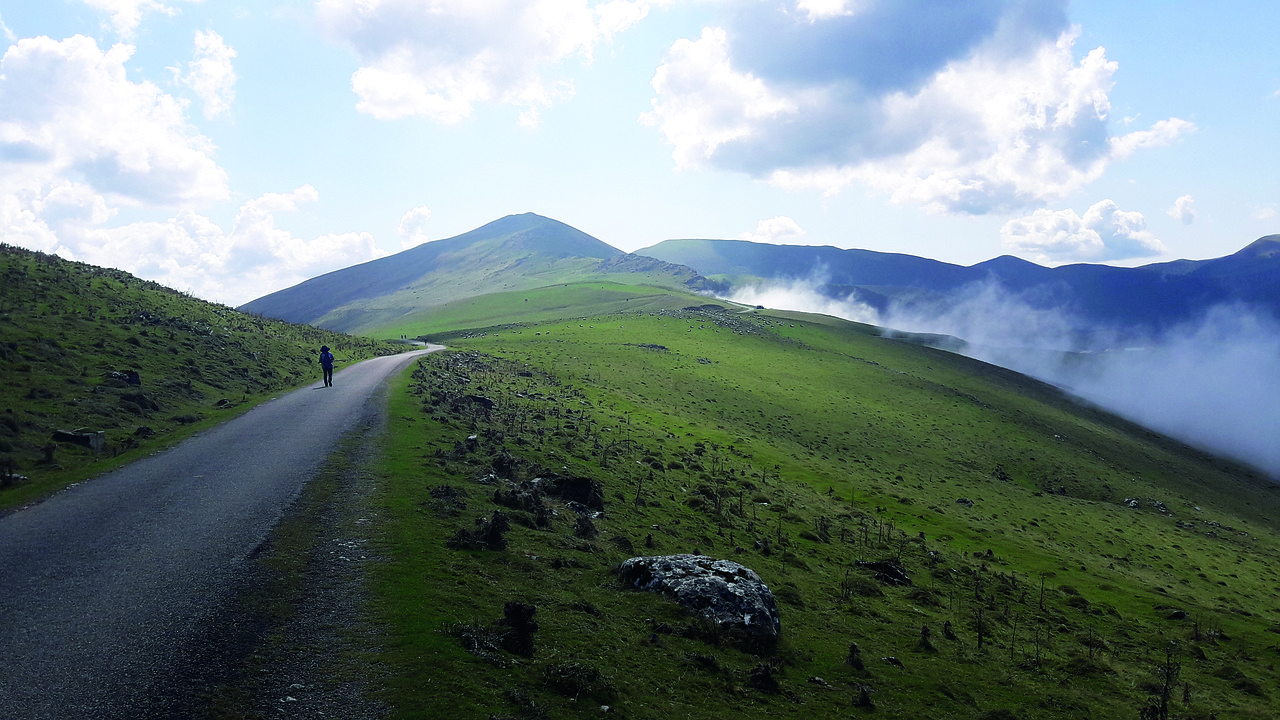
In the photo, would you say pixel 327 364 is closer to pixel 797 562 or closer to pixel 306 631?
pixel 797 562

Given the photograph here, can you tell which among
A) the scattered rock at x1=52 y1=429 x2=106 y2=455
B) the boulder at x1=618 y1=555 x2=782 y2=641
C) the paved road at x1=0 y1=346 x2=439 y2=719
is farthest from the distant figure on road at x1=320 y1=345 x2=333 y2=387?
the boulder at x1=618 y1=555 x2=782 y2=641

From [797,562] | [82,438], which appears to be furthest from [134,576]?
[797,562]

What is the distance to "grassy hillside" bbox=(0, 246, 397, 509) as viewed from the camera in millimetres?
21188

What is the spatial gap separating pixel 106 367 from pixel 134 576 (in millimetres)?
Result: 26149

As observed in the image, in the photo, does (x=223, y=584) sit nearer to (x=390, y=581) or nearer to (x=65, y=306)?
(x=390, y=581)

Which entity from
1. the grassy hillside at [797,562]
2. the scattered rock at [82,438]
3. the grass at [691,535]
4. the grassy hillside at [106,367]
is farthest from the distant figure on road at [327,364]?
the scattered rock at [82,438]

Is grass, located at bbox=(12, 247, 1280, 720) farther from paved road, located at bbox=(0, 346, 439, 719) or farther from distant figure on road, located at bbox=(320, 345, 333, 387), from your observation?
distant figure on road, located at bbox=(320, 345, 333, 387)

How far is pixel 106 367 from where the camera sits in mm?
31203

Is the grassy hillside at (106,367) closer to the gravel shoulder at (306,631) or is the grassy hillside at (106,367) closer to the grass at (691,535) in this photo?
the grass at (691,535)

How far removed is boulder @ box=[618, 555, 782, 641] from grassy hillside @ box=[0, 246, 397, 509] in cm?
1781

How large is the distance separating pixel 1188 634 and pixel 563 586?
31.1m

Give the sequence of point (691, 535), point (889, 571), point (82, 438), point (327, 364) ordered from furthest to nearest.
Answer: point (327, 364), point (889, 571), point (691, 535), point (82, 438)

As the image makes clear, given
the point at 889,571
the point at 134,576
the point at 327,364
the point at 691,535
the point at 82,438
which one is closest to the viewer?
the point at 134,576

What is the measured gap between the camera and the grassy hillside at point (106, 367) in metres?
21.2
